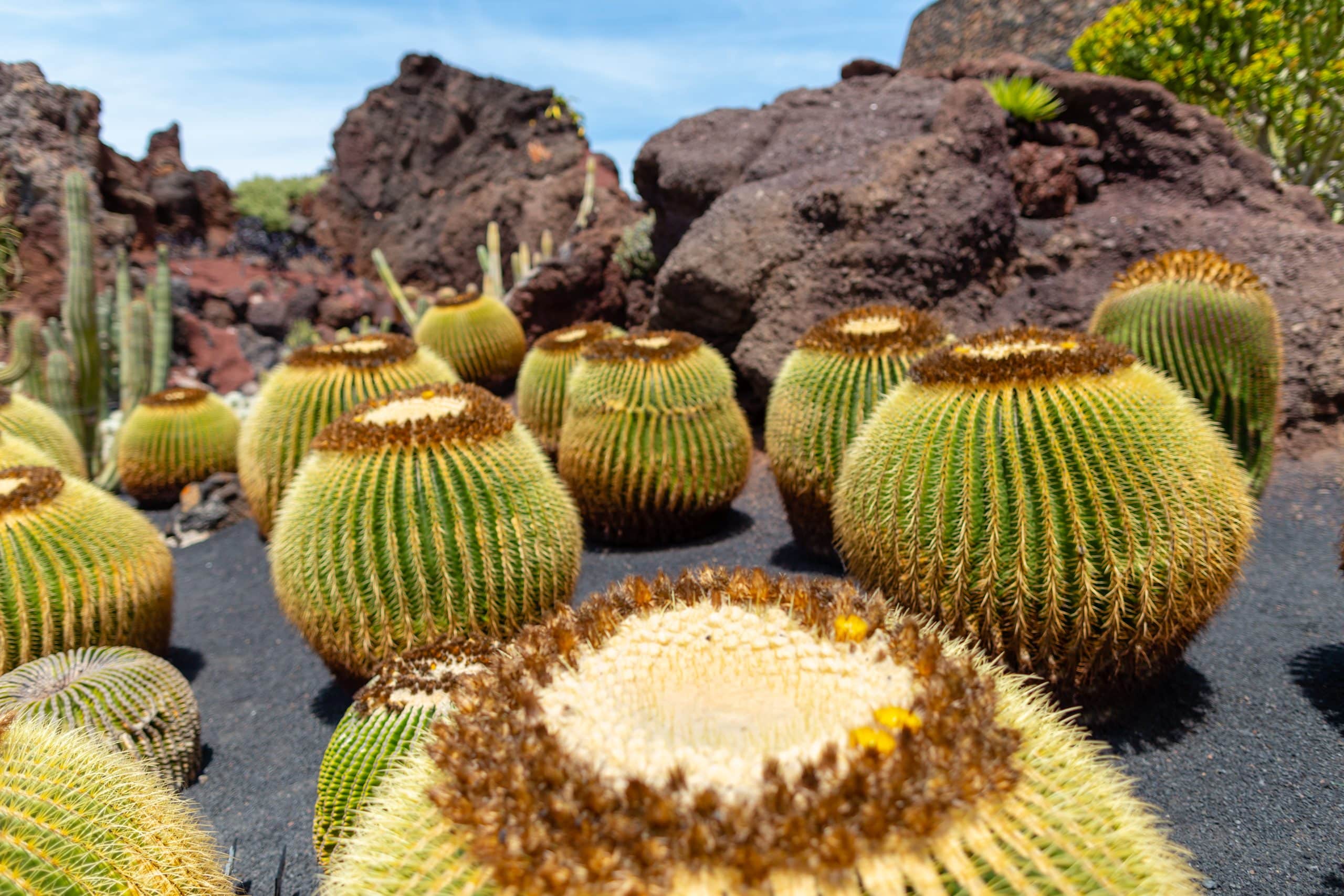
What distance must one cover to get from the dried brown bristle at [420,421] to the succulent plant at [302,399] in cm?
138

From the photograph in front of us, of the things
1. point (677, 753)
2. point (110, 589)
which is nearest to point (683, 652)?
point (677, 753)

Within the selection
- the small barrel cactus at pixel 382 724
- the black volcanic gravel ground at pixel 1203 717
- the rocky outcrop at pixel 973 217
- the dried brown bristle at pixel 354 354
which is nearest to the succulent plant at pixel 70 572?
the black volcanic gravel ground at pixel 1203 717

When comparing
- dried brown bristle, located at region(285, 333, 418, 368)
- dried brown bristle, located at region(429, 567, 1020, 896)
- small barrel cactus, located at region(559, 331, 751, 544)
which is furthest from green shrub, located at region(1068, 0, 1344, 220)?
dried brown bristle, located at region(429, 567, 1020, 896)

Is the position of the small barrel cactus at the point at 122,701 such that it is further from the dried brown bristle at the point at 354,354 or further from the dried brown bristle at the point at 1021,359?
the dried brown bristle at the point at 1021,359

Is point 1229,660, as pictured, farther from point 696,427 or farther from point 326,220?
point 326,220

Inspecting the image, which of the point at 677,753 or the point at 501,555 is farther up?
the point at 677,753

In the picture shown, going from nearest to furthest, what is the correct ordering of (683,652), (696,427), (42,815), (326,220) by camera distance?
1. (683,652)
2. (42,815)
3. (696,427)
4. (326,220)

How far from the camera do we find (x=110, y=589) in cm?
Answer: 456

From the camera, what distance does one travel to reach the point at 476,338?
11062mm

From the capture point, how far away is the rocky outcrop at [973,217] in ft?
25.3

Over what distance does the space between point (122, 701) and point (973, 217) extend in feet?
23.5

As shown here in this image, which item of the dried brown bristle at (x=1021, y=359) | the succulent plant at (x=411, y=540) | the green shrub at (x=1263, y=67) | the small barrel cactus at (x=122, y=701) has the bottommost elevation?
the small barrel cactus at (x=122, y=701)

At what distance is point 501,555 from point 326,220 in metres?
20.9

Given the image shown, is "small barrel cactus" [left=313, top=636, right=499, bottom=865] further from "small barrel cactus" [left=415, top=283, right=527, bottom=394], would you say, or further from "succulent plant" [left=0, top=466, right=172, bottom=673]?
"small barrel cactus" [left=415, top=283, right=527, bottom=394]
